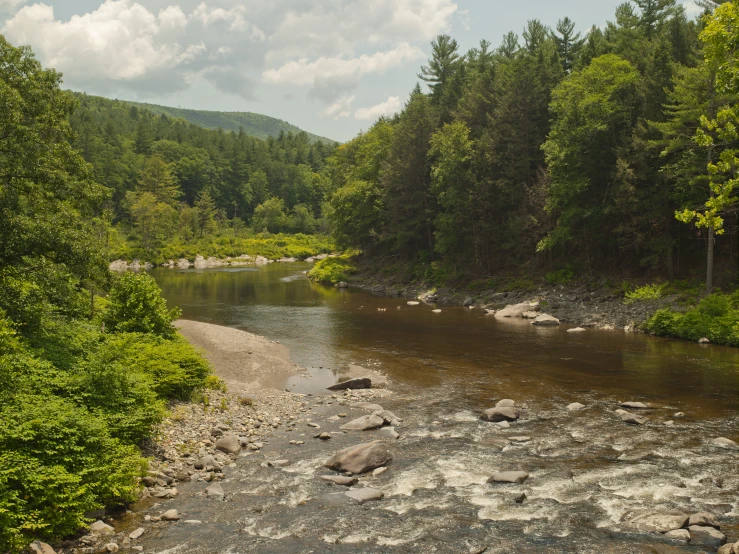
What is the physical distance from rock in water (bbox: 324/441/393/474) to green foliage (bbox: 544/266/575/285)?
114 feet

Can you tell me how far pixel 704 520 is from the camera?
11531 mm

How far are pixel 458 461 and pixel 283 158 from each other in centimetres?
18349

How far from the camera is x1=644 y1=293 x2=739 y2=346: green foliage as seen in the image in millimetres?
30359

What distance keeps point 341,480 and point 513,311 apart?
30.3 m

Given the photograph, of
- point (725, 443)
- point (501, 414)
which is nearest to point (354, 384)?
point (501, 414)

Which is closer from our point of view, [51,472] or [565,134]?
A: [51,472]

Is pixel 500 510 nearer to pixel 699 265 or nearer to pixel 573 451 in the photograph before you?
pixel 573 451

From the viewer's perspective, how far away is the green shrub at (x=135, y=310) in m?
23.3

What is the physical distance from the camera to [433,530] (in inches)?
462

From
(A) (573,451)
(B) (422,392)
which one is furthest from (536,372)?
(A) (573,451)

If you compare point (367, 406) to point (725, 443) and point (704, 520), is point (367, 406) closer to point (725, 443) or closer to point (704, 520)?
point (725, 443)

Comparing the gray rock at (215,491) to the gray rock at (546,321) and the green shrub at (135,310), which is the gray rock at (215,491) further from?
the gray rock at (546,321)

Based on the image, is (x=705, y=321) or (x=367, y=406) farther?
(x=705, y=321)

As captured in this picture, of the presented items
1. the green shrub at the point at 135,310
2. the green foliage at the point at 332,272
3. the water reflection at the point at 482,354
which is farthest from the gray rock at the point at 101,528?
the green foliage at the point at 332,272
